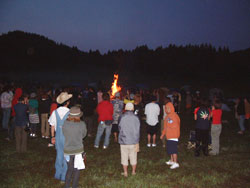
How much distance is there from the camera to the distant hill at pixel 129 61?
3652 inches

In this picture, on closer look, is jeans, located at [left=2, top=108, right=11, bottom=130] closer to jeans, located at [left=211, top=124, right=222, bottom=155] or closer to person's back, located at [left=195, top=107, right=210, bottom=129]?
person's back, located at [left=195, top=107, right=210, bottom=129]

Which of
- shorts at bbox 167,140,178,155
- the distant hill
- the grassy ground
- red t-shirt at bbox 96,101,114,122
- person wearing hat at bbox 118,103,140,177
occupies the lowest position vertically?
the grassy ground

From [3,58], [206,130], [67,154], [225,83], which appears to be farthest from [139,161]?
[3,58]

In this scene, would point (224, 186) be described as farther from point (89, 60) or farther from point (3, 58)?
point (89, 60)

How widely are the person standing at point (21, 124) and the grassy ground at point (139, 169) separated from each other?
312 mm

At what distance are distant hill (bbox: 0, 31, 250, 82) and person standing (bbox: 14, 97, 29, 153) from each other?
82901 mm

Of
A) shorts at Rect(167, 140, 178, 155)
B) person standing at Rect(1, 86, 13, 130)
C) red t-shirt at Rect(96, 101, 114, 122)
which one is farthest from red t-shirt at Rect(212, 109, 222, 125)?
person standing at Rect(1, 86, 13, 130)

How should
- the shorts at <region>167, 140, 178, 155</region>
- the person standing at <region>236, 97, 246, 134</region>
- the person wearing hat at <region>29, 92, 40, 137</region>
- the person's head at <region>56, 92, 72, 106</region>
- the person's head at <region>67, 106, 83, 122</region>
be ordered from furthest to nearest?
the person standing at <region>236, 97, 246, 134</region>, the person wearing hat at <region>29, 92, 40, 137</region>, the shorts at <region>167, 140, 178, 155</region>, the person's head at <region>56, 92, 72, 106</region>, the person's head at <region>67, 106, 83, 122</region>

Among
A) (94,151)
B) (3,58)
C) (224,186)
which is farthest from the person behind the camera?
(3,58)

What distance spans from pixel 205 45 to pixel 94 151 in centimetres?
11326

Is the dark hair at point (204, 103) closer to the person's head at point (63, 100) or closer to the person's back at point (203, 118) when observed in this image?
the person's back at point (203, 118)

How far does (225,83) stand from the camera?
8694 cm

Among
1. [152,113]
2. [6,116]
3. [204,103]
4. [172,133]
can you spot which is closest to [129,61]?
[6,116]

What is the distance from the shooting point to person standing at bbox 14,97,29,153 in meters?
8.53
